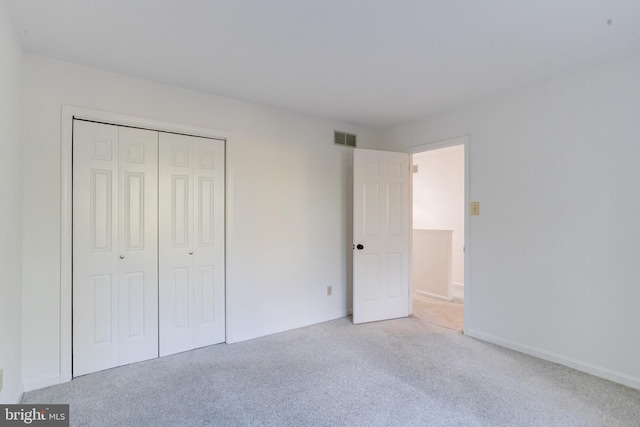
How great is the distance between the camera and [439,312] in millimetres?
4309

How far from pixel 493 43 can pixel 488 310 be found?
244 cm

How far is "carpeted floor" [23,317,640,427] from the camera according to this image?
79.9 inches

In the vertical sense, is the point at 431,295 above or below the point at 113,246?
below

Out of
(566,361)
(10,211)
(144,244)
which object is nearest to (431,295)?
(566,361)

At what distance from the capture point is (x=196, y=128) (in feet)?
10.1

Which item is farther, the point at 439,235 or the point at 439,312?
the point at 439,235

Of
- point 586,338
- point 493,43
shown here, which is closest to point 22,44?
point 493,43

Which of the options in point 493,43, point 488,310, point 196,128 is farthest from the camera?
point 488,310

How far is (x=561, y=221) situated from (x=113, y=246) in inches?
147

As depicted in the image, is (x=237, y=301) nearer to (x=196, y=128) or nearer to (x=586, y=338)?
(x=196, y=128)

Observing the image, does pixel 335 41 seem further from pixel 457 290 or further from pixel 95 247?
pixel 457 290

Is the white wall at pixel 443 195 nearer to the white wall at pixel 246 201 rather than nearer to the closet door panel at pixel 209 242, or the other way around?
the white wall at pixel 246 201

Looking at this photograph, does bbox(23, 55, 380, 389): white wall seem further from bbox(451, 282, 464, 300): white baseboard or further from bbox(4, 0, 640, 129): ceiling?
bbox(451, 282, 464, 300): white baseboard

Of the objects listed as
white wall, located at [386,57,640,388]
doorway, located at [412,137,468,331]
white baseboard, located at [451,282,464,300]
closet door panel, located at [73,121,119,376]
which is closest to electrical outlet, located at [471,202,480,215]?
white wall, located at [386,57,640,388]
